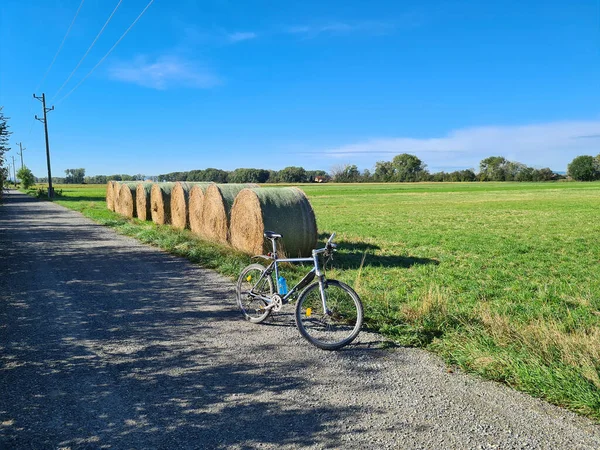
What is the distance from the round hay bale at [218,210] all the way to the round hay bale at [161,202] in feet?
17.8

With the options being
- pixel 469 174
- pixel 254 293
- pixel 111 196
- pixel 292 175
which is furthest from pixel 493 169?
pixel 254 293

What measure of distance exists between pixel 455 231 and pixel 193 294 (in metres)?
12.2

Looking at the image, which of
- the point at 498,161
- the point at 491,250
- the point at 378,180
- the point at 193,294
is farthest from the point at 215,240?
the point at 498,161

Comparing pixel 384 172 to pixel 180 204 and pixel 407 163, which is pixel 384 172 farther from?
pixel 180 204

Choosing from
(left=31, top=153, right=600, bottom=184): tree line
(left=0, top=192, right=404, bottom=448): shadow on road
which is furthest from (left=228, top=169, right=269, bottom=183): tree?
(left=0, top=192, right=404, bottom=448): shadow on road

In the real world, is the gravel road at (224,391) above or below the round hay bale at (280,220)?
below

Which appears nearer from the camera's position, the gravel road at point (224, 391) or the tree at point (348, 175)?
the gravel road at point (224, 391)

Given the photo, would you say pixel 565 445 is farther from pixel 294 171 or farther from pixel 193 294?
pixel 294 171

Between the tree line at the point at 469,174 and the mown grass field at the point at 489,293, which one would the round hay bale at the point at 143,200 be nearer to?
the mown grass field at the point at 489,293

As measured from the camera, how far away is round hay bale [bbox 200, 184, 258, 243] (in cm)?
1304

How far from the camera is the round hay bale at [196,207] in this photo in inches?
595

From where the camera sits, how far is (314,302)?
18.9 ft

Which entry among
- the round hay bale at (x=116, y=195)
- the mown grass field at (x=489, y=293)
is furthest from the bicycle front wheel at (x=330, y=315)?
the round hay bale at (x=116, y=195)

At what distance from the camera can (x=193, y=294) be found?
7633mm
